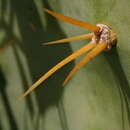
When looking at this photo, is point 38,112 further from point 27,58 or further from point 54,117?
point 27,58

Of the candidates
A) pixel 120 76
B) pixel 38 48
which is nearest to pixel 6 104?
pixel 38 48

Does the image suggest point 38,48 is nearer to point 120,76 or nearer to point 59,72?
point 59,72

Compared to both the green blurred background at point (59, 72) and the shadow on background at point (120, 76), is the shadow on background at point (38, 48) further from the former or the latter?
the shadow on background at point (120, 76)

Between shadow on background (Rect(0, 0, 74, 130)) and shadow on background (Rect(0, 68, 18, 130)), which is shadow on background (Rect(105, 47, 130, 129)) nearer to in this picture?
shadow on background (Rect(0, 0, 74, 130))

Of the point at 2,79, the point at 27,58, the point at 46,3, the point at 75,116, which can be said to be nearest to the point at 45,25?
the point at 46,3

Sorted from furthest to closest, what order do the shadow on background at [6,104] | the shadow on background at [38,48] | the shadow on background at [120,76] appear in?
1. the shadow on background at [6,104]
2. the shadow on background at [38,48]
3. the shadow on background at [120,76]

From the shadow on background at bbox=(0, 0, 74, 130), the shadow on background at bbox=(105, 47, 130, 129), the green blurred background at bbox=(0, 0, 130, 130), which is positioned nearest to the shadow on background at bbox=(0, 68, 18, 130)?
the green blurred background at bbox=(0, 0, 130, 130)

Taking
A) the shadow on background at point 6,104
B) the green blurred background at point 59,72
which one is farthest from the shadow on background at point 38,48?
the shadow on background at point 6,104

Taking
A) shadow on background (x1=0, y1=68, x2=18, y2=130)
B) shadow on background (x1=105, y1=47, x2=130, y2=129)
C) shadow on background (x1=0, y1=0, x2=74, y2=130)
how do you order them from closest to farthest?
shadow on background (x1=105, y1=47, x2=130, y2=129)
shadow on background (x1=0, y1=0, x2=74, y2=130)
shadow on background (x1=0, y1=68, x2=18, y2=130)
